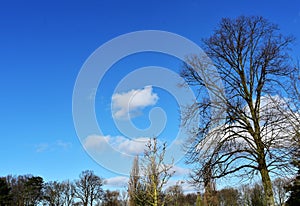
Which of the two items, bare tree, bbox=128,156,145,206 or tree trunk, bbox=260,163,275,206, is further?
bare tree, bbox=128,156,145,206

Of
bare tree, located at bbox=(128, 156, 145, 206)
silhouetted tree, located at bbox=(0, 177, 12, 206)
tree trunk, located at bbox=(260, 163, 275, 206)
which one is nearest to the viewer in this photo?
tree trunk, located at bbox=(260, 163, 275, 206)

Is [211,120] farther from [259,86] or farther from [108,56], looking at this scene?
[108,56]

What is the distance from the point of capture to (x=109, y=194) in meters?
56.1

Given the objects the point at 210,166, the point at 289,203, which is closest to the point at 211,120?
the point at 210,166

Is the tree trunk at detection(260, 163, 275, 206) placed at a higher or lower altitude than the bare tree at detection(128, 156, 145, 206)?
lower

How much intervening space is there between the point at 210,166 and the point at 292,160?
2950 mm

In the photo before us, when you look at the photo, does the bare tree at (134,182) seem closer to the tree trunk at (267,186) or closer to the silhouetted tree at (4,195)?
the tree trunk at (267,186)

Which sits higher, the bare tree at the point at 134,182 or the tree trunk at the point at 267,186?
the bare tree at the point at 134,182

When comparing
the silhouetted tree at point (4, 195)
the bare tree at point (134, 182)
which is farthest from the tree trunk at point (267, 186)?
the silhouetted tree at point (4, 195)

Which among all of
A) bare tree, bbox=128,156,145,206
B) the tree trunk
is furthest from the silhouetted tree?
the tree trunk

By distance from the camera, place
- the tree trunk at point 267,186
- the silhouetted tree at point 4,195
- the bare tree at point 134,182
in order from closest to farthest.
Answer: the tree trunk at point 267,186 < the bare tree at point 134,182 < the silhouetted tree at point 4,195

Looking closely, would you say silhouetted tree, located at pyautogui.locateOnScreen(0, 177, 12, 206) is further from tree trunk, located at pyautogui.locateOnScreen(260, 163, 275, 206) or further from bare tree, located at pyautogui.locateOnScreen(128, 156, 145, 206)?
tree trunk, located at pyautogui.locateOnScreen(260, 163, 275, 206)

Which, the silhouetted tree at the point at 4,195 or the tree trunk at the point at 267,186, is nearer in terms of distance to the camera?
the tree trunk at the point at 267,186

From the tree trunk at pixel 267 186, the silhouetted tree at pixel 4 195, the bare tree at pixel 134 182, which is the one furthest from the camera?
the silhouetted tree at pixel 4 195
